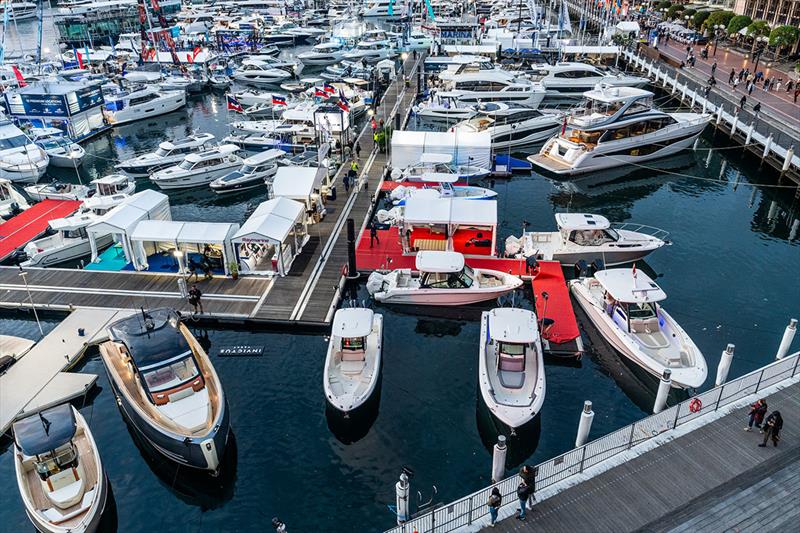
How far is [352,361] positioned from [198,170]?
26.9 m

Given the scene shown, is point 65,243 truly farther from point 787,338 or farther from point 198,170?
point 787,338

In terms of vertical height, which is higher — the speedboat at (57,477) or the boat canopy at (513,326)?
the boat canopy at (513,326)

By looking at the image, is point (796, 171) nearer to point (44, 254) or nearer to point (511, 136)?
point (511, 136)

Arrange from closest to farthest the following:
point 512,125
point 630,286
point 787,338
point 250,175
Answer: point 787,338, point 630,286, point 250,175, point 512,125

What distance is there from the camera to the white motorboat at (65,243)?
3288 centimetres

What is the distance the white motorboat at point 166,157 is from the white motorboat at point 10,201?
7.94 metres

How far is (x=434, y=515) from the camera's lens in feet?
52.0

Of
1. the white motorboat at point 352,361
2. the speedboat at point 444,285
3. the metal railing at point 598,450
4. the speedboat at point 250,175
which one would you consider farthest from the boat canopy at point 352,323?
the speedboat at point 250,175

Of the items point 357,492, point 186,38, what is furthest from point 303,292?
point 186,38

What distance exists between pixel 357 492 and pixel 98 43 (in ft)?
398

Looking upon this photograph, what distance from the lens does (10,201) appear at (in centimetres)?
4081

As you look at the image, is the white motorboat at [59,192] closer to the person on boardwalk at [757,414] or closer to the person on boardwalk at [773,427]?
the person on boardwalk at [757,414]

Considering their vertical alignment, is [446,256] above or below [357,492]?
above

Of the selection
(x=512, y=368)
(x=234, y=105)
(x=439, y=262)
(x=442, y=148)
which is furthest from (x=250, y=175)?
(x=512, y=368)
